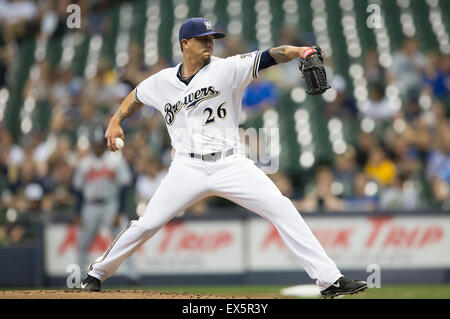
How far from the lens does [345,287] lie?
205 inches

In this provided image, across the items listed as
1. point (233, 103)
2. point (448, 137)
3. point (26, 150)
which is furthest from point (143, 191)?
point (233, 103)

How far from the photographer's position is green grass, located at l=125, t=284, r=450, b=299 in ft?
24.9

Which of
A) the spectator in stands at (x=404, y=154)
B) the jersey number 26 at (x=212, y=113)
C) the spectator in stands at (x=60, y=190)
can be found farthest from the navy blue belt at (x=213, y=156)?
the spectator in stands at (x=60, y=190)

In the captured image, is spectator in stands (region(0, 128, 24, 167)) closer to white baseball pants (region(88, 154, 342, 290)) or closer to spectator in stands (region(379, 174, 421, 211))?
spectator in stands (region(379, 174, 421, 211))

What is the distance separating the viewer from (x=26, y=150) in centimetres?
1176

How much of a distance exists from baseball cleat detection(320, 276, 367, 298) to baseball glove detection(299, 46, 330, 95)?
4.39ft

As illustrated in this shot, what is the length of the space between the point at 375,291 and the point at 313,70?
162 inches

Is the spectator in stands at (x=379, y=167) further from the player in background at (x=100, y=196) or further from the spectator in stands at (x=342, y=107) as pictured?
the player in background at (x=100, y=196)

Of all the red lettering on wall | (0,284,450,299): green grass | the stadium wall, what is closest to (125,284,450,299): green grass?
(0,284,450,299): green grass

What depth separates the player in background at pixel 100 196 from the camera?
972 centimetres

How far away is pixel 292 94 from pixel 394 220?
3563 millimetres

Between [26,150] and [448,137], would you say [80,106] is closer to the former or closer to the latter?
[26,150]

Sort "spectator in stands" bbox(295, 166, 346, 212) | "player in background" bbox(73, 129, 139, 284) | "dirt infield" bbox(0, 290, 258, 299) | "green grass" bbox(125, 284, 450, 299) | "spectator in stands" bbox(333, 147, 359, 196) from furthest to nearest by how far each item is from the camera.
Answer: "spectator in stands" bbox(333, 147, 359, 196)
"spectator in stands" bbox(295, 166, 346, 212)
"player in background" bbox(73, 129, 139, 284)
"green grass" bbox(125, 284, 450, 299)
"dirt infield" bbox(0, 290, 258, 299)

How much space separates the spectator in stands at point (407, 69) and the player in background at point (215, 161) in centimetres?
714
